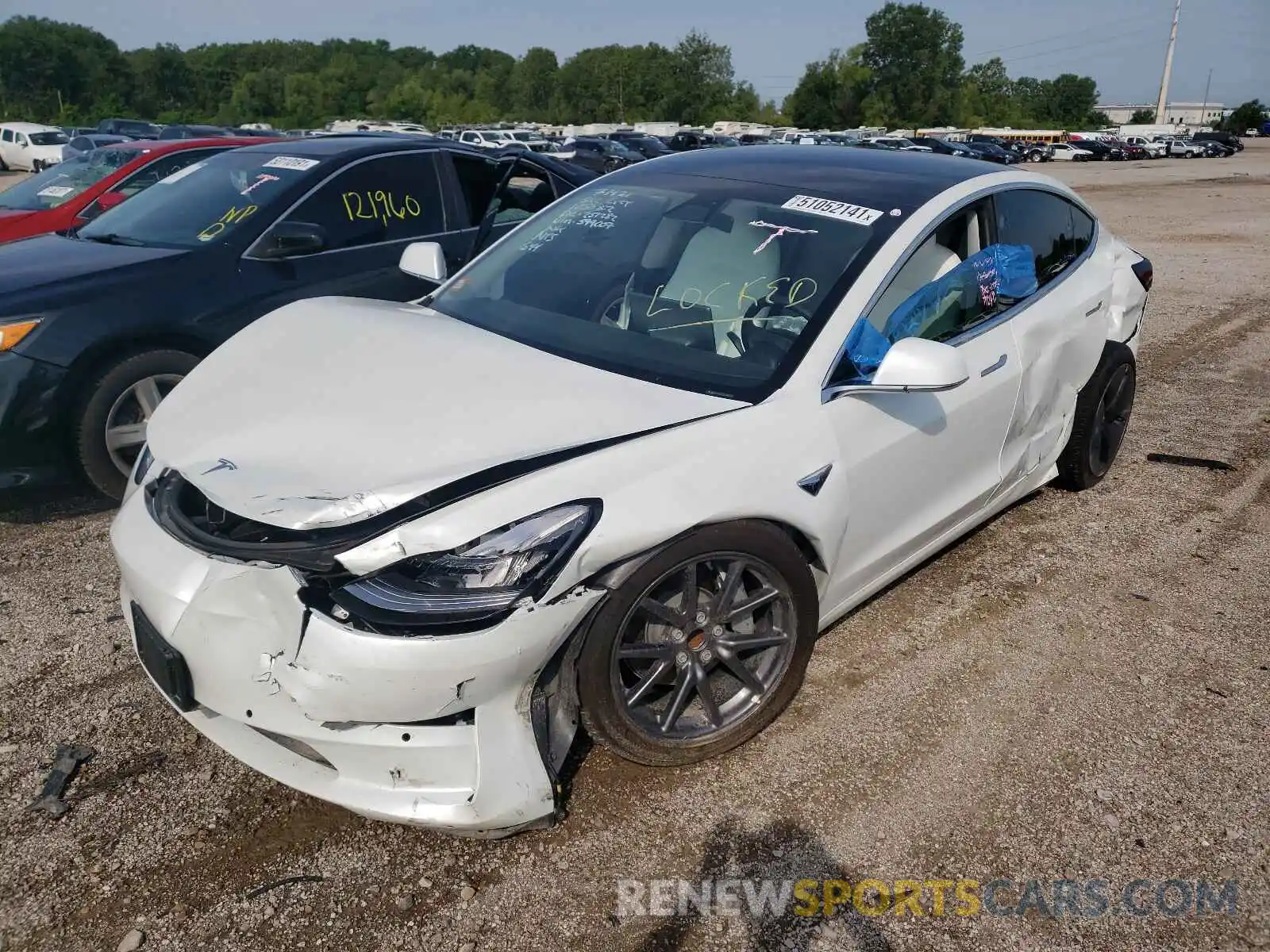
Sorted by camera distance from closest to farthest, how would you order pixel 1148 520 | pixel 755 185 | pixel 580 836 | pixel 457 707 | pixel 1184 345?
1. pixel 457 707
2. pixel 580 836
3. pixel 755 185
4. pixel 1148 520
5. pixel 1184 345

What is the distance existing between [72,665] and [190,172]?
11.5 ft

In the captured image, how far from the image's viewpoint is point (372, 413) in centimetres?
246

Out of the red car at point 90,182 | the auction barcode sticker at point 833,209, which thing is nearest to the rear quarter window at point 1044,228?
the auction barcode sticker at point 833,209

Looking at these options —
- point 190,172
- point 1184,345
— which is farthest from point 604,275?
point 1184,345

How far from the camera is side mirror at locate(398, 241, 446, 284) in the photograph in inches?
153

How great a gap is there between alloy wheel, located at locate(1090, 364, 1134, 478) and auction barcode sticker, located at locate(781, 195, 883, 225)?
193cm

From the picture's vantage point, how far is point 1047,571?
3.95m

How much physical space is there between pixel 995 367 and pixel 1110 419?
173cm

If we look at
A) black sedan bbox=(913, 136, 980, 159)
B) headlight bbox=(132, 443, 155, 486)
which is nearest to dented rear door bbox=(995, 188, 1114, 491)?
headlight bbox=(132, 443, 155, 486)

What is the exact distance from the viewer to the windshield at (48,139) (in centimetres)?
2966

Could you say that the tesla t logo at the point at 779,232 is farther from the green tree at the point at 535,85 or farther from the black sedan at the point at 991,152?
the green tree at the point at 535,85

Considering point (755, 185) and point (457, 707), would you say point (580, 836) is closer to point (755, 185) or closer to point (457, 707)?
point (457, 707)

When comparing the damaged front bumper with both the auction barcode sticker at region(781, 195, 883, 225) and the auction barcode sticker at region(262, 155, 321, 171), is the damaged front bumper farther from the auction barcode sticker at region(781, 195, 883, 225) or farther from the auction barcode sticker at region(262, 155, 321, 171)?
the auction barcode sticker at region(262, 155, 321, 171)

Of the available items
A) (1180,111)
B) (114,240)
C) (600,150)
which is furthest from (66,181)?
(1180,111)
